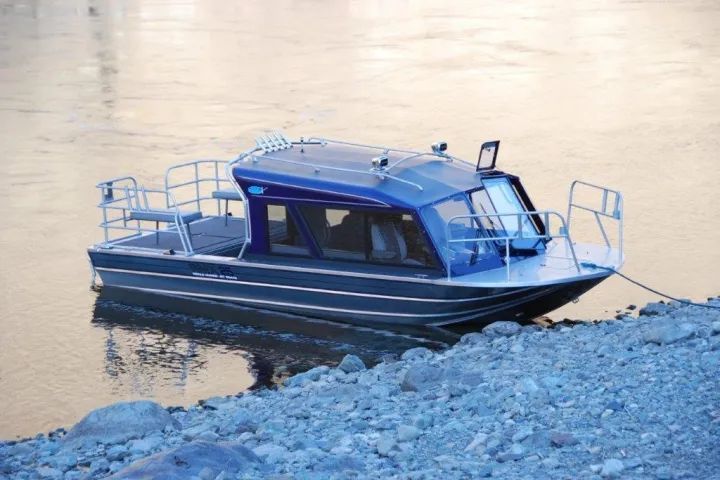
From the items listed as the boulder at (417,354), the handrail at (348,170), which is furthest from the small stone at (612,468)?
the handrail at (348,170)

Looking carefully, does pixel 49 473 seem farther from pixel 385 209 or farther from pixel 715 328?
pixel 385 209

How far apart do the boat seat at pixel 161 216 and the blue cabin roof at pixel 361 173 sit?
146cm

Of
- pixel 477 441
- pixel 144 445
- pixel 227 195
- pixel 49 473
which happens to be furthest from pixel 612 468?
pixel 227 195

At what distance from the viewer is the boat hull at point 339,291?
1750 centimetres

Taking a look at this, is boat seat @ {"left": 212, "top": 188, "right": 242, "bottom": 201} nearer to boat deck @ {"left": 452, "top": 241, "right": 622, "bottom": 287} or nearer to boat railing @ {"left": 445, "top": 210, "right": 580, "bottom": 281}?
boat railing @ {"left": 445, "top": 210, "right": 580, "bottom": 281}

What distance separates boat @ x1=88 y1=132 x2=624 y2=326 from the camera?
1750 cm

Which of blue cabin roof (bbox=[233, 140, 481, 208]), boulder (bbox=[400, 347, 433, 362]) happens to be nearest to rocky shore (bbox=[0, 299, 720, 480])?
boulder (bbox=[400, 347, 433, 362])

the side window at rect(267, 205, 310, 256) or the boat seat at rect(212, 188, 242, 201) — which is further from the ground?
the boat seat at rect(212, 188, 242, 201)

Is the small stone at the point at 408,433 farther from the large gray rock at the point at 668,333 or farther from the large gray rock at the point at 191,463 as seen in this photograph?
the large gray rock at the point at 668,333

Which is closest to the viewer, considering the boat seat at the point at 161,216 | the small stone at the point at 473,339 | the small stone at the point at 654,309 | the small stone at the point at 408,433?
the small stone at the point at 408,433

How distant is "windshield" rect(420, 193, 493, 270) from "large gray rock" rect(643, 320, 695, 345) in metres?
4.11

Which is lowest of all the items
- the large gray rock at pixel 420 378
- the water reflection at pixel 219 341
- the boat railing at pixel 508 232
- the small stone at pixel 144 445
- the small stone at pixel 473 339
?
the water reflection at pixel 219 341

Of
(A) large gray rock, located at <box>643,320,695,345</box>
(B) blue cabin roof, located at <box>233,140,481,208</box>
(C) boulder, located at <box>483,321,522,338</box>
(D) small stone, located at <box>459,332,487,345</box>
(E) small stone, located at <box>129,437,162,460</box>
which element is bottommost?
(D) small stone, located at <box>459,332,487,345</box>

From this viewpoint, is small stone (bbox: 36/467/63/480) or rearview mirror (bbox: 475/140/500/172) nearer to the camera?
small stone (bbox: 36/467/63/480)
